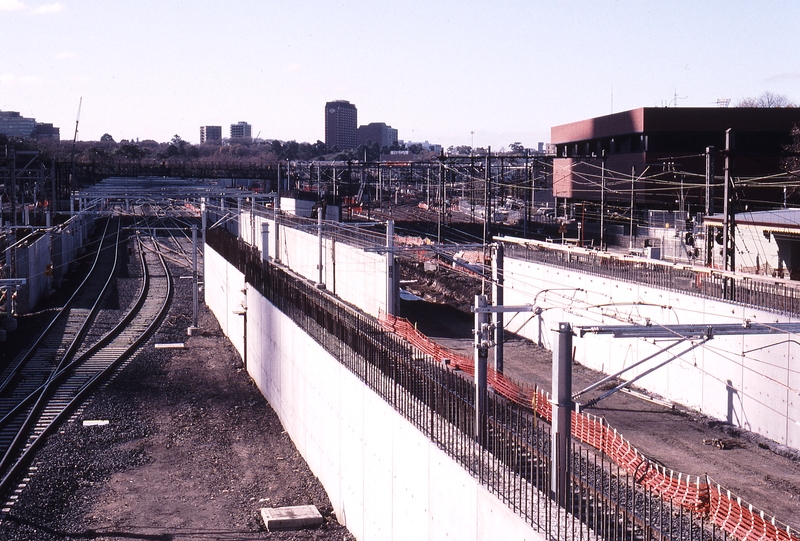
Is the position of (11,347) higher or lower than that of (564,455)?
lower

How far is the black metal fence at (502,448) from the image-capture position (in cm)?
Answer: 606

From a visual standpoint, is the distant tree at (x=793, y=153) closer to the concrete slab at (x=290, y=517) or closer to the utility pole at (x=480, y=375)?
the concrete slab at (x=290, y=517)

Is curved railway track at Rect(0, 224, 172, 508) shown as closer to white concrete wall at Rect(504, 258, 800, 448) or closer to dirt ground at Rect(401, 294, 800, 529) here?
white concrete wall at Rect(504, 258, 800, 448)

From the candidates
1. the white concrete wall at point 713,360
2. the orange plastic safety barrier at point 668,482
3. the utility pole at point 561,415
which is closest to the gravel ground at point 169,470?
the orange plastic safety barrier at point 668,482

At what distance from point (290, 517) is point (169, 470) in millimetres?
3087

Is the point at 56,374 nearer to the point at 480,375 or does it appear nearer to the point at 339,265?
the point at 339,265

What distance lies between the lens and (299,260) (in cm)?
3544

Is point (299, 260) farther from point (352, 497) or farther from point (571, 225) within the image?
point (352, 497)

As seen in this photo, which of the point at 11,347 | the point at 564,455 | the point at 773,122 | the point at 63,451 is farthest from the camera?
the point at 773,122

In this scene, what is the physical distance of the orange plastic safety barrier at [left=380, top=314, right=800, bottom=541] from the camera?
819 cm

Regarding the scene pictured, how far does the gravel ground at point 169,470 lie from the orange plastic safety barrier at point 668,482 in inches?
122

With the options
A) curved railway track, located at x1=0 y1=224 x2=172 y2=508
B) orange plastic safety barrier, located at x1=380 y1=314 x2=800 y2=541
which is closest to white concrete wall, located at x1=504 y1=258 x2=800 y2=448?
orange plastic safety barrier, located at x1=380 y1=314 x2=800 y2=541

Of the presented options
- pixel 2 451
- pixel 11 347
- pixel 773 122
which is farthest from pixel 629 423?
pixel 773 122

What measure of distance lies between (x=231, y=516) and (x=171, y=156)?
136m
